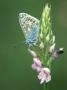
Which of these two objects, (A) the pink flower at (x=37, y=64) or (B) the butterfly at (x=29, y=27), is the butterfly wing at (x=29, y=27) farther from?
(A) the pink flower at (x=37, y=64)

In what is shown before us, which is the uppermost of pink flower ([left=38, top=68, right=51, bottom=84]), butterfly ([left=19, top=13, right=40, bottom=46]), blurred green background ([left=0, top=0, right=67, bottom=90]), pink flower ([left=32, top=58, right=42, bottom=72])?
blurred green background ([left=0, top=0, right=67, bottom=90])

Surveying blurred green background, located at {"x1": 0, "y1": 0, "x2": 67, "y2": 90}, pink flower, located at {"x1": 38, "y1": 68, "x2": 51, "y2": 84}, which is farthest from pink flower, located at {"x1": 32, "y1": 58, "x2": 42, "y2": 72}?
blurred green background, located at {"x1": 0, "y1": 0, "x2": 67, "y2": 90}

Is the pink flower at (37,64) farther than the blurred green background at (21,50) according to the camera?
No

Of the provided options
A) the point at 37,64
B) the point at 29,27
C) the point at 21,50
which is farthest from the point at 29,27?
the point at 21,50

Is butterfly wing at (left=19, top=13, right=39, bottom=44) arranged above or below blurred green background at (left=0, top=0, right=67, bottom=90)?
below

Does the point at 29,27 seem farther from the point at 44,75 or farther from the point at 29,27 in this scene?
the point at 44,75

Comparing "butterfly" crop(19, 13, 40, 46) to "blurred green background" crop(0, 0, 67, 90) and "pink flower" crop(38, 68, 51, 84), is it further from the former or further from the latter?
"blurred green background" crop(0, 0, 67, 90)

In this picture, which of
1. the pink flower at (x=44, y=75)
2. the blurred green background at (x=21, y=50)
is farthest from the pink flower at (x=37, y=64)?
the blurred green background at (x=21, y=50)

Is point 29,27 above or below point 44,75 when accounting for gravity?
above
